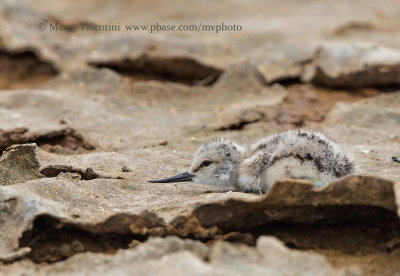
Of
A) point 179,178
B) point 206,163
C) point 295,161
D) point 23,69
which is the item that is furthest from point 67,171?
point 23,69

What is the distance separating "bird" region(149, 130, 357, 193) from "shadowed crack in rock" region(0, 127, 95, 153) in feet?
5.37

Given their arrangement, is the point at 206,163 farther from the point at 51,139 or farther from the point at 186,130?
the point at 51,139

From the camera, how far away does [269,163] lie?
14.5 ft

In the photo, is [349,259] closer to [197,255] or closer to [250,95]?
[197,255]

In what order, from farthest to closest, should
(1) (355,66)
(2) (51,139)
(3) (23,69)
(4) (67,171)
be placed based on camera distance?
1. (3) (23,69)
2. (1) (355,66)
3. (2) (51,139)
4. (4) (67,171)

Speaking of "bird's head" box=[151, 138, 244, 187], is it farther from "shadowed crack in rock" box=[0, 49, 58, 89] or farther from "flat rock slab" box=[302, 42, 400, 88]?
"shadowed crack in rock" box=[0, 49, 58, 89]

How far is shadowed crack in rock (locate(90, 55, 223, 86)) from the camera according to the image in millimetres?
8742

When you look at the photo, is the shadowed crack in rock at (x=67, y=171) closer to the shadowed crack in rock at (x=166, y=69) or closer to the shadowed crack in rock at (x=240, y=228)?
the shadowed crack in rock at (x=240, y=228)

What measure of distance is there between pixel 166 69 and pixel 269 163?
4.79 metres

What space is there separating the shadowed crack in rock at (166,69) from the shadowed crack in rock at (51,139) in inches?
109

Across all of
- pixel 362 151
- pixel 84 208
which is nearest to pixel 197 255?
pixel 84 208

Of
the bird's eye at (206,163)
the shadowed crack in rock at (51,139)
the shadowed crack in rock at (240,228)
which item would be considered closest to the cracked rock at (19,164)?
the shadowed crack in rock at (240,228)

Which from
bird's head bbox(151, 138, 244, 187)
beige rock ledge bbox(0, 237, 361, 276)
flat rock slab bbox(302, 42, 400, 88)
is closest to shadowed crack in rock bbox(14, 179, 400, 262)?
beige rock ledge bbox(0, 237, 361, 276)

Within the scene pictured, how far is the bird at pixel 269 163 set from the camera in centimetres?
424
